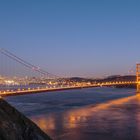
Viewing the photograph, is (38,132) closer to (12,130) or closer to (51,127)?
(12,130)

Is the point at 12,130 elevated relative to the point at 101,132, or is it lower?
elevated

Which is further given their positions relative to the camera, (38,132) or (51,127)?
(51,127)

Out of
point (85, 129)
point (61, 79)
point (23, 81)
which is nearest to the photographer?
point (85, 129)

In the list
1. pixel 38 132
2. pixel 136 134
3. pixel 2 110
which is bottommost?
pixel 136 134

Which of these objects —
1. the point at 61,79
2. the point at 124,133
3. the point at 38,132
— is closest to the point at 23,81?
→ the point at 61,79

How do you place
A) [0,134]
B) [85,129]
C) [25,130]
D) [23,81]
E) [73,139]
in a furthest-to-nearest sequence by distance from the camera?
[23,81] → [85,129] → [73,139] → [25,130] → [0,134]

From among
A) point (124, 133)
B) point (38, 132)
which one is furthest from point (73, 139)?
point (38, 132)
